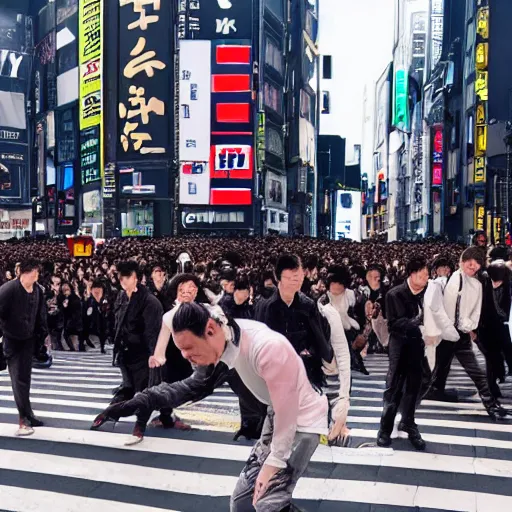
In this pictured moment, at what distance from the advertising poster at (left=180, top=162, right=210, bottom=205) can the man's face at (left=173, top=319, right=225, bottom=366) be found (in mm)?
66274

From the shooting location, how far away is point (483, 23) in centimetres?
5462

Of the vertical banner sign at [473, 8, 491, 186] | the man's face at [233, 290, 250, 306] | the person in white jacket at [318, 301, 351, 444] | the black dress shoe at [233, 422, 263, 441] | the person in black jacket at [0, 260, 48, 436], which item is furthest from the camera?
the vertical banner sign at [473, 8, 491, 186]

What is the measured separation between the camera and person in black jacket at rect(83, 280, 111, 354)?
14.3 metres

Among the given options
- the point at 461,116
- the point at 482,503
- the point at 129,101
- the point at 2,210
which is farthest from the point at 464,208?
the point at 482,503

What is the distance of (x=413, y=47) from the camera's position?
315ft

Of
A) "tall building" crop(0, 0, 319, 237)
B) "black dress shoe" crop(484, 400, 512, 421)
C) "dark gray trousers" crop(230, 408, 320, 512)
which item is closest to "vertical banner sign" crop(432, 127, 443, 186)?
"tall building" crop(0, 0, 319, 237)

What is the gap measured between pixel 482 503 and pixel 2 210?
88.8 meters

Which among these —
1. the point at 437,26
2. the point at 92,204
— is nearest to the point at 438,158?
the point at 437,26

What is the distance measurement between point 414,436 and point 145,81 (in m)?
67.9

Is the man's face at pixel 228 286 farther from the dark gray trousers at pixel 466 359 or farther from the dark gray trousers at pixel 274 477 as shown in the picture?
the dark gray trousers at pixel 274 477

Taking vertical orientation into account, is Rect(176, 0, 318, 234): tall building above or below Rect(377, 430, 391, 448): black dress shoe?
above

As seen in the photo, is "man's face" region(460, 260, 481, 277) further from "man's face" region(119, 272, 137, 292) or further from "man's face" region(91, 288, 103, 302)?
"man's face" region(91, 288, 103, 302)

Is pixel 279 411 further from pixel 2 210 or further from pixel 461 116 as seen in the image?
pixel 2 210

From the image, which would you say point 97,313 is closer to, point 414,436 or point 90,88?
point 414,436
